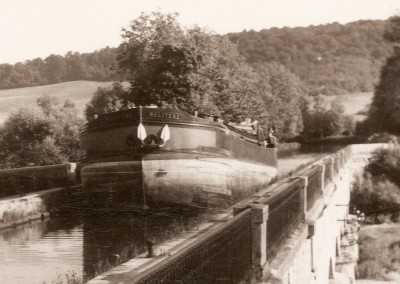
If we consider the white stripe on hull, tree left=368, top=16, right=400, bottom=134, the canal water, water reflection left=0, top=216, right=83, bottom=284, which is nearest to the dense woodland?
tree left=368, top=16, right=400, bottom=134

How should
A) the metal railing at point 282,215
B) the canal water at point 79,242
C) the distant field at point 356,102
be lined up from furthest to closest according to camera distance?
the distant field at point 356,102 → the canal water at point 79,242 → the metal railing at point 282,215

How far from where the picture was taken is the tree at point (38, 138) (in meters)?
30.3

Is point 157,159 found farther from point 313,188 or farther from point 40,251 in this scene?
point 40,251

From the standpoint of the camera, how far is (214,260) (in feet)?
17.7

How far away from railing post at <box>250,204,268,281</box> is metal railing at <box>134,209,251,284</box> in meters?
0.09

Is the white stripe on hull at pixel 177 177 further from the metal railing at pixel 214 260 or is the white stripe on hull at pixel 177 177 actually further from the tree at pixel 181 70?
the metal railing at pixel 214 260

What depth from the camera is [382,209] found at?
34.3 m

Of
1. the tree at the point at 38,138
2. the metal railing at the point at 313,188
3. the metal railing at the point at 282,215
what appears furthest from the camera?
the tree at the point at 38,138

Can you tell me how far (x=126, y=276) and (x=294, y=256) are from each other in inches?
159

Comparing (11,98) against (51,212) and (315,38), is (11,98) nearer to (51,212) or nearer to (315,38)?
(51,212)

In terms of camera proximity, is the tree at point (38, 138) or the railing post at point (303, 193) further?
the tree at point (38, 138)

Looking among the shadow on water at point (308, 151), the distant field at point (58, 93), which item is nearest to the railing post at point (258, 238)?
the shadow on water at point (308, 151)

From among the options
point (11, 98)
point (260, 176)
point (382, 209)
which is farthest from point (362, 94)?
point (260, 176)

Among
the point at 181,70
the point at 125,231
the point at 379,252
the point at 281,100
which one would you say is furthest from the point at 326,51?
the point at 125,231
